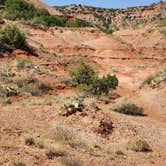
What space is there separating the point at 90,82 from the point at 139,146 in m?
9.48

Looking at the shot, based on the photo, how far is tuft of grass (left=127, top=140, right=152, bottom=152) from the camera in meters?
14.6

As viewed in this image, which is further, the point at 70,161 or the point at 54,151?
the point at 54,151

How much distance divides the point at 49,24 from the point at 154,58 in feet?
45.0

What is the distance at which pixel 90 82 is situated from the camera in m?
23.9

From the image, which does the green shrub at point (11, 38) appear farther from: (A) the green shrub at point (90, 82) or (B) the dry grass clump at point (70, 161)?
(B) the dry grass clump at point (70, 161)

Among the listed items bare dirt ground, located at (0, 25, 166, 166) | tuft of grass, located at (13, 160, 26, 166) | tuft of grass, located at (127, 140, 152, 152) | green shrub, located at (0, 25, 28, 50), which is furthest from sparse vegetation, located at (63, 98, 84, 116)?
green shrub, located at (0, 25, 28, 50)

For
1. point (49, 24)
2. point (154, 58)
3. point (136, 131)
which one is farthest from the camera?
point (49, 24)

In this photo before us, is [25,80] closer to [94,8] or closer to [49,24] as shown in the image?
[49,24]

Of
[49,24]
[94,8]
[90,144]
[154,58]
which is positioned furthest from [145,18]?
[90,144]

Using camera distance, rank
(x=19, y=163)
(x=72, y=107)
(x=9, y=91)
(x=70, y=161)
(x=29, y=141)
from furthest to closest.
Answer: (x=9, y=91), (x=72, y=107), (x=29, y=141), (x=70, y=161), (x=19, y=163)

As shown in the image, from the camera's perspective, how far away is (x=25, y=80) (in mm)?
22359

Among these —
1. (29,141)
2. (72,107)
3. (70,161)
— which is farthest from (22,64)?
(70,161)

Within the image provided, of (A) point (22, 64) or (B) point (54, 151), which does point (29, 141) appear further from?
(A) point (22, 64)

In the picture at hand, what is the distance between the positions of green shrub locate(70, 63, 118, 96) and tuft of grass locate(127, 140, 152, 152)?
7799mm
